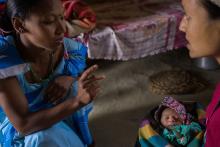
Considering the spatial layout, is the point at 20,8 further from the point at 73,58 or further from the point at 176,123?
the point at 176,123

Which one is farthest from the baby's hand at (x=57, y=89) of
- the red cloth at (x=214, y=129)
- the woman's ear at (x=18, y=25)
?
the red cloth at (x=214, y=129)

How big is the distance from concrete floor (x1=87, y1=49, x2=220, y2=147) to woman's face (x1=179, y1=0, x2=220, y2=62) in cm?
93

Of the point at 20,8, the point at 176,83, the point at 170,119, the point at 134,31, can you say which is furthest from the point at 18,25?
the point at 176,83

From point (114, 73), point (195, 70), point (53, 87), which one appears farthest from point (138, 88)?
point (53, 87)

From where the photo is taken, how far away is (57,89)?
1.48 meters

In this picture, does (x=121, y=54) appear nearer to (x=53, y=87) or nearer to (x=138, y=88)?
(x=138, y=88)

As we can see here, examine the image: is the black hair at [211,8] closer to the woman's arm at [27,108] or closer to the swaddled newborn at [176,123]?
the woman's arm at [27,108]

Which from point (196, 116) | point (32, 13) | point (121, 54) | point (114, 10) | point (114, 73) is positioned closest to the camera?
point (32, 13)

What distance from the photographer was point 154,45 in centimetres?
242

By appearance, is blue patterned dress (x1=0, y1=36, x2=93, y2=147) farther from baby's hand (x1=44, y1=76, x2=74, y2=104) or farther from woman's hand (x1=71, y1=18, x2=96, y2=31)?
woman's hand (x1=71, y1=18, x2=96, y2=31)

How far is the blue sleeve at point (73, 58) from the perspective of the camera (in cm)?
154

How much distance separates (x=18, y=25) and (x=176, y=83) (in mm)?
1458

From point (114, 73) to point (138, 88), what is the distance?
0.26m

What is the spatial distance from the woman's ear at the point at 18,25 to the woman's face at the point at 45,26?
0.01 m
